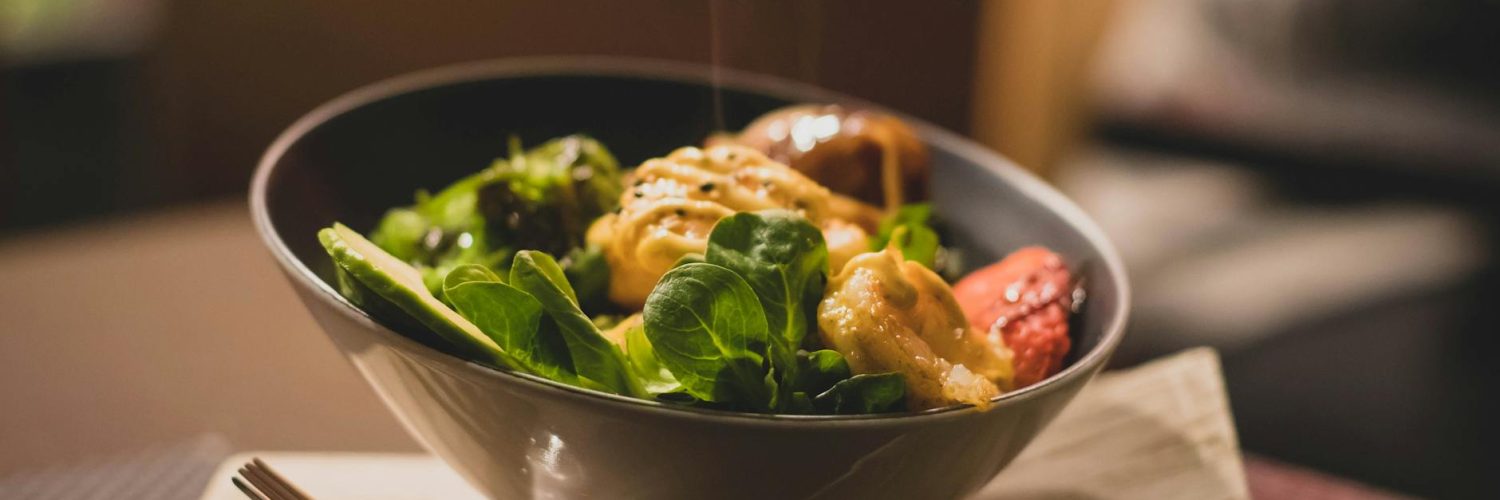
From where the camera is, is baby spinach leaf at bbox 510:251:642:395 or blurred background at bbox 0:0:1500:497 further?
blurred background at bbox 0:0:1500:497

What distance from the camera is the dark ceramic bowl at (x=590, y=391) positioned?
0.45 metres

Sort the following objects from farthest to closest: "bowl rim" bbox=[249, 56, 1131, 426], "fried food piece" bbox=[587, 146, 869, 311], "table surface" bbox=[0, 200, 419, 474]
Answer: "table surface" bbox=[0, 200, 419, 474], "fried food piece" bbox=[587, 146, 869, 311], "bowl rim" bbox=[249, 56, 1131, 426]

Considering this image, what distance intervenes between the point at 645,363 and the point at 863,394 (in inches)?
3.6

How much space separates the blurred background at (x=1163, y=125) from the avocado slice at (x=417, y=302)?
3.26 ft

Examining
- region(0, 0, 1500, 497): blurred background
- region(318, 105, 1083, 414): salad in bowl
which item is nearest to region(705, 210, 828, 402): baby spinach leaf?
region(318, 105, 1083, 414): salad in bowl

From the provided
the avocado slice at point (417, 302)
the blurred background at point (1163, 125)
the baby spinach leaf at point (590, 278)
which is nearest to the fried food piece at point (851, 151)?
the baby spinach leaf at point (590, 278)

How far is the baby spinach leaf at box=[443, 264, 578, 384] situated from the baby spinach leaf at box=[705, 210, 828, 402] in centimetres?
7

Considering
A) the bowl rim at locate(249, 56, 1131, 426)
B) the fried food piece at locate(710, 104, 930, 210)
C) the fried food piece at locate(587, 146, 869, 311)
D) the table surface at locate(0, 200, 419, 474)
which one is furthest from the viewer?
the table surface at locate(0, 200, 419, 474)

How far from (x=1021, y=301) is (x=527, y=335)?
26 cm

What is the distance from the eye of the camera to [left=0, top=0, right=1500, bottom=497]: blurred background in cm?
147

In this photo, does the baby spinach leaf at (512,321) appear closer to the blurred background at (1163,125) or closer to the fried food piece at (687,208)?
the fried food piece at (687,208)

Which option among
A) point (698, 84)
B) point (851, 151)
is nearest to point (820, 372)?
point (851, 151)

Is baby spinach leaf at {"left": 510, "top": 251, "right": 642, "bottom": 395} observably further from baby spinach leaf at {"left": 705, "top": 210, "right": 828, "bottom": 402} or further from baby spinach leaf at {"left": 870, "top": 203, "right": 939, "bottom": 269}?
baby spinach leaf at {"left": 870, "top": 203, "right": 939, "bottom": 269}

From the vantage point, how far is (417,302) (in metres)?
0.46
